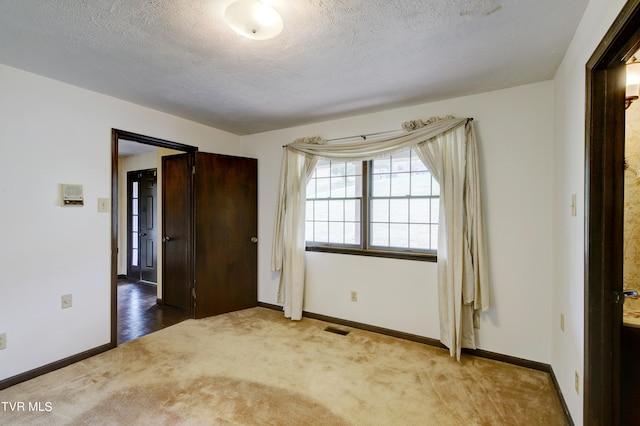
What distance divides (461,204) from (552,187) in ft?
2.31

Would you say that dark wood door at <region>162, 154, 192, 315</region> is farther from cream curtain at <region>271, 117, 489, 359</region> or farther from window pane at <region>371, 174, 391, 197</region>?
cream curtain at <region>271, 117, 489, 359</region>

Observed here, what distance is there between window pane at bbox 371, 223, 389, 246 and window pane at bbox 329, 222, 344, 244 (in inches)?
16.2

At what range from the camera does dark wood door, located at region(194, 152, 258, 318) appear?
3730 millimetres

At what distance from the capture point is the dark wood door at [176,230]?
12.5 feet

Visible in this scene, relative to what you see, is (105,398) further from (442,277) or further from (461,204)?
(461,204)

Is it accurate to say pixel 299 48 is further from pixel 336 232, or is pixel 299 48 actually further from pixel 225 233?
pixel 225 233

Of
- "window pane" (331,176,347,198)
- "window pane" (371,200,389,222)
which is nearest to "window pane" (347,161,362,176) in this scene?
"window pane" (331,176,347,198)

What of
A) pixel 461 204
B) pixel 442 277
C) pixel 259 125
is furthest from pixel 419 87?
pixel 259 125

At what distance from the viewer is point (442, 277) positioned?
9.32 ft

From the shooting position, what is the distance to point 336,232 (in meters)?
3.72

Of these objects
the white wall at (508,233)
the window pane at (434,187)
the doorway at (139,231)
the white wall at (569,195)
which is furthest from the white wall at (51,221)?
the white wall at (569,195)

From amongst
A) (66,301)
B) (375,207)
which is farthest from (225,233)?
(375,207)

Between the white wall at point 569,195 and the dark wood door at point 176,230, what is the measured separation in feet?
12.2

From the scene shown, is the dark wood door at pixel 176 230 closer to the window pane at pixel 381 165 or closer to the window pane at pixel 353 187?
the window pane at pixel 353 187
